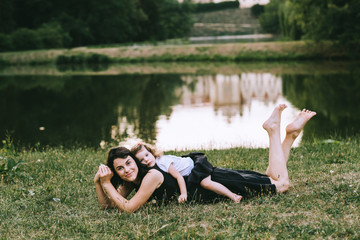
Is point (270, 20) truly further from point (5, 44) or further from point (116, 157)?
point (116, 157)

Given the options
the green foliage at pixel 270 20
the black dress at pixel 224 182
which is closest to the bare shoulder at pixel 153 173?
the black dress at pixel 224 182

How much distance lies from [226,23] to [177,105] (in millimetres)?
84920

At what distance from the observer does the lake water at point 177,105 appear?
11062 mm

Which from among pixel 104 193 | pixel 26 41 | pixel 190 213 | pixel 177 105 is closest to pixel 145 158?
pixel 104 193

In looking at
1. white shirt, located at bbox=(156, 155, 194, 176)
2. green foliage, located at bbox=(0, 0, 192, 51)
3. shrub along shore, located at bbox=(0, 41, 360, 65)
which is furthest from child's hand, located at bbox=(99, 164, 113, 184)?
green foliage, located at bbox=(0, 0, 192, 51)

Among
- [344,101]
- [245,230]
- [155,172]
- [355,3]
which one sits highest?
[355,3]

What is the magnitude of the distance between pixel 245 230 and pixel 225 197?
3.45 ft

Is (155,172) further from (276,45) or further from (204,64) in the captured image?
(276,45)

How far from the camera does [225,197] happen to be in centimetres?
465

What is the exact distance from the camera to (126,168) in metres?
4.29

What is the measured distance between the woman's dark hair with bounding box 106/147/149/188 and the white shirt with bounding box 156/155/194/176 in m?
0.19

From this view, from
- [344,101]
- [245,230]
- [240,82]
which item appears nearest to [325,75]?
[240,82]

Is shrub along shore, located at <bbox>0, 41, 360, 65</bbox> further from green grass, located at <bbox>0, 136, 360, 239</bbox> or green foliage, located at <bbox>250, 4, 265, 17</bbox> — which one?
green foliage, located at <bbox>250, 4, 265, 17</bbox>

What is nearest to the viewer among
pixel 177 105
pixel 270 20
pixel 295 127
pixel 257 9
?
pixel 295 127
